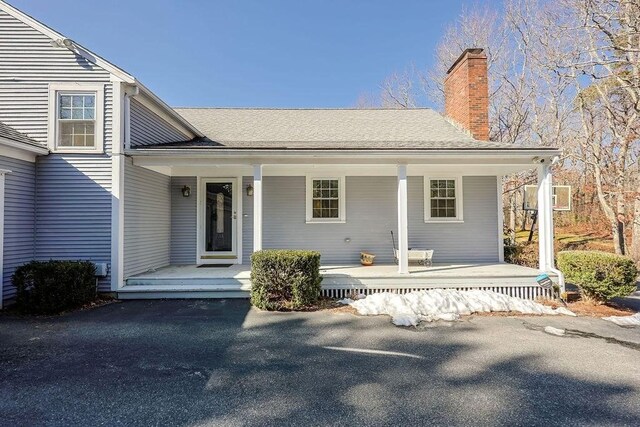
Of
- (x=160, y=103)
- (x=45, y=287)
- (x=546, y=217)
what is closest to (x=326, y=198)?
(x=160, y=103)

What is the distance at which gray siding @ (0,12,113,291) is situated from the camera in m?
6.64

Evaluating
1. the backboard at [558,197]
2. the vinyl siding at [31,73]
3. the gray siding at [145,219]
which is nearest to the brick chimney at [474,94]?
the backboard at [558,197]

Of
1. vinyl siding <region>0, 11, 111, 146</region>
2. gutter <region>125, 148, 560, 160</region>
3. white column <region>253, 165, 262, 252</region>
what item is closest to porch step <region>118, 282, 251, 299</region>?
white column <region>253, 165, 262, 252</region>

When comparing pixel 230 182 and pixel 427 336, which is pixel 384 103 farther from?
pixel 427 336

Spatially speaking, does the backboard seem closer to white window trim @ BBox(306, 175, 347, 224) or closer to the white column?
white window trim @ BBox(306, 175, 347, 224)

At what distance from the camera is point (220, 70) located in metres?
17.3

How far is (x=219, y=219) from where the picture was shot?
885 centimetres

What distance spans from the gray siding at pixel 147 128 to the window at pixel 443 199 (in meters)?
6.89

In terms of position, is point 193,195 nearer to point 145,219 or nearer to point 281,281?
point 145,219

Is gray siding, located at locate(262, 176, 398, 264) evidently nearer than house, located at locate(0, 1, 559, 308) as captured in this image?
No

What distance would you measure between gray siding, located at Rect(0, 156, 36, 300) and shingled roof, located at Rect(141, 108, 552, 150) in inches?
124

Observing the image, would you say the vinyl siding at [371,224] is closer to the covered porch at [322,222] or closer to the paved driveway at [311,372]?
the covered porch at [322,222]

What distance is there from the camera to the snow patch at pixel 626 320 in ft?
17.4

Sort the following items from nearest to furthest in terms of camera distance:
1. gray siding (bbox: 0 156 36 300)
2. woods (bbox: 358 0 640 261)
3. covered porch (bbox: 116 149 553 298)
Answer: gray siding (bbox: 0 156 36 300) → covered porch (bbox: 116 149 553 298) → woods (bbox: 358 0 640 261)
